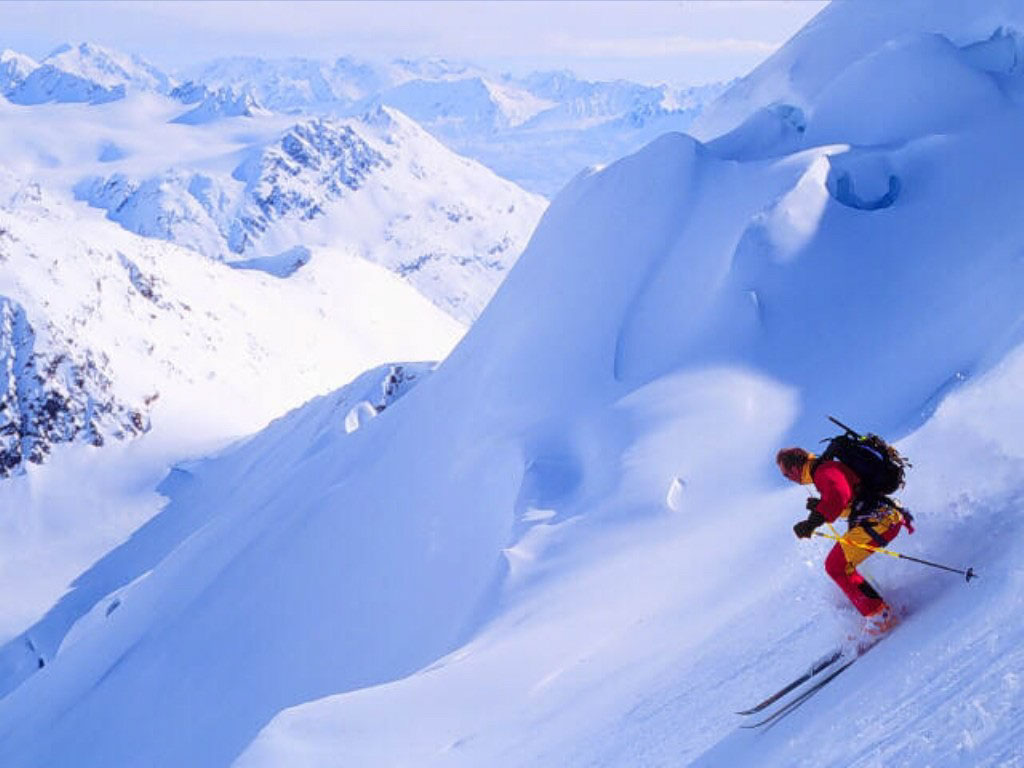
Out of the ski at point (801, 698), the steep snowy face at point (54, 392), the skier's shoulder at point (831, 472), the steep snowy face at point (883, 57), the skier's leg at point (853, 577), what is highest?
the steep snowy face at point (54, 392)

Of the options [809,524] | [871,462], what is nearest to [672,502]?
[871,462]

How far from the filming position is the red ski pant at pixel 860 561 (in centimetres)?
730

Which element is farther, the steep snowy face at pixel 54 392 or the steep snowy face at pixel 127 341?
the steep snowy face at pixel 127 341

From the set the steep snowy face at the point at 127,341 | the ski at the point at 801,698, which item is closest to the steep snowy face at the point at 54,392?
the steep snowy face at the point at 127,341

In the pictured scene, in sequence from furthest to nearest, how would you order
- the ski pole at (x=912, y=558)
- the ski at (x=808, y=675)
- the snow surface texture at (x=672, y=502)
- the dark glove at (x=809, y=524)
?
the snow surface texture at (x=672, y=502)
the ski at (x=808, y=675)
the dark glove at (x=809, y=524)
the ski pole at (x=912, y=558)

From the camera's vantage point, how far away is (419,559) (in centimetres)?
2280

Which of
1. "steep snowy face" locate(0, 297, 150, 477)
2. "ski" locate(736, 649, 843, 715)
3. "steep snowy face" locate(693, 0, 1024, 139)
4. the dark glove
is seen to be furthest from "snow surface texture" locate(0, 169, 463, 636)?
the dark glove

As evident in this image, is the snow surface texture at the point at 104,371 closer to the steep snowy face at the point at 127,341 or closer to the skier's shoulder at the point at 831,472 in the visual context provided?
the steep snowy face at the point at 127,341

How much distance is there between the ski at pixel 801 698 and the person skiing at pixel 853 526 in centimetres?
37

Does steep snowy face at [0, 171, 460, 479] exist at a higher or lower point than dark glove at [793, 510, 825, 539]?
higher

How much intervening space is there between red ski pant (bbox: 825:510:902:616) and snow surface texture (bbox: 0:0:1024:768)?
29cm

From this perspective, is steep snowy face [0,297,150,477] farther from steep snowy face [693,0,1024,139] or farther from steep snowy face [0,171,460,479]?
steep snowy face [693,0,1024,139]

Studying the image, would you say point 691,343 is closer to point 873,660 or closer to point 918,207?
point 918,207

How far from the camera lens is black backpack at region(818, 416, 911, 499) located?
744 centimetres
